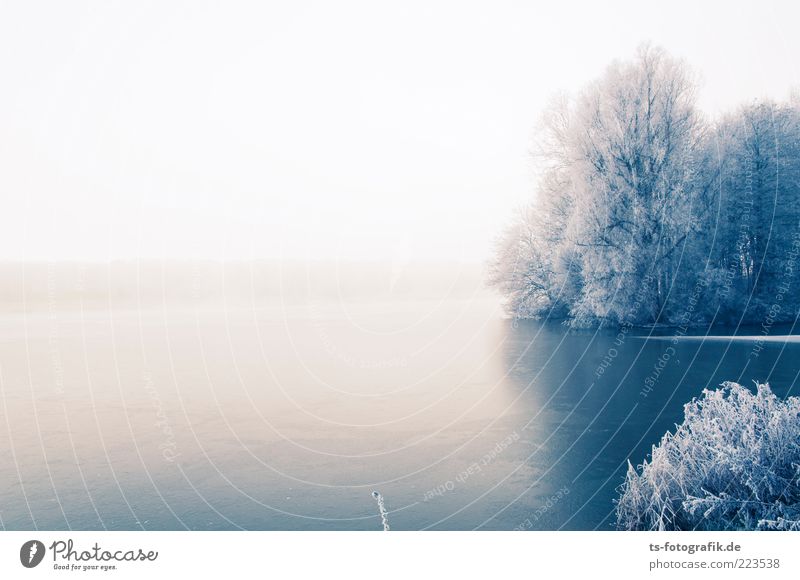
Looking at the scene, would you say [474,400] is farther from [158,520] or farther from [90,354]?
[90,354]

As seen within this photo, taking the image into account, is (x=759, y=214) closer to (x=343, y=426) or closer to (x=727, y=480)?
(x=343, y=426)

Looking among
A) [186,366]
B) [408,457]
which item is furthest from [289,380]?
[408,457]

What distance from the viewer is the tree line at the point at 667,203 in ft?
51.5

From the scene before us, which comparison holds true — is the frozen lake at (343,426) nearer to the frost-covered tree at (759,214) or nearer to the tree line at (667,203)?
the tree line at (667,203)

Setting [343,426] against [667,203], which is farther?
[667,203]

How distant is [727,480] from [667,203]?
12.9 m

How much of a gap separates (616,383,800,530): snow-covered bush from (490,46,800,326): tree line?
1168 cm
